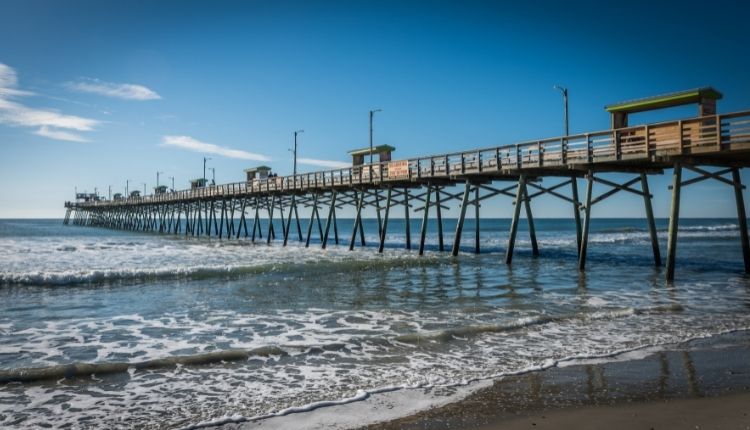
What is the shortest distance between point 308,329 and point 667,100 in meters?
14.5

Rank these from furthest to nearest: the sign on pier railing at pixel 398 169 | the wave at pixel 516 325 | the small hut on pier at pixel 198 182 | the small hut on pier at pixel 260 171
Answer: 1. the small hut on pier at pixel 198 182
2. the small hut on pier at pixel 260 171
3. the sign on pier railing at pixel 398 169
4. the wave at pixel 516 325

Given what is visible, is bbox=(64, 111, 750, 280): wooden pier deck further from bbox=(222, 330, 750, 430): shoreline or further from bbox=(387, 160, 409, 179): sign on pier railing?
bbox=(222, 330, 750, 430): shoreline

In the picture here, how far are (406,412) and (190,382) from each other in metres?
3.00

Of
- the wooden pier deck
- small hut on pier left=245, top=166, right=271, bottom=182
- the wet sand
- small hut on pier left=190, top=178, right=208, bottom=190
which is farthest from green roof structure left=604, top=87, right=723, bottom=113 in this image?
small hut on pier left=190, top=178, right=208, bottom=190

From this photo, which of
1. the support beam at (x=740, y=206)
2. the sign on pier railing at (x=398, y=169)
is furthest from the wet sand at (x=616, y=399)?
the sign on pier railing at (x=398, y=169)

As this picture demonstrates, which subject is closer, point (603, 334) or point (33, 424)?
point (33, 424)

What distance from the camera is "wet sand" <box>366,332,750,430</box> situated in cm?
470

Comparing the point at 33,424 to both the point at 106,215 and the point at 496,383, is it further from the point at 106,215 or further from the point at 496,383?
the point at 106,215

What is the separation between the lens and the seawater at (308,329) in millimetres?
5859

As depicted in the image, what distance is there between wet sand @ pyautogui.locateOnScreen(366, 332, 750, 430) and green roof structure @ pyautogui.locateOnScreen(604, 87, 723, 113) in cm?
1164

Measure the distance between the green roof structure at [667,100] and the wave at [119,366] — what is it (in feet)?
50.1

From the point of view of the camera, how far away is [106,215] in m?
105

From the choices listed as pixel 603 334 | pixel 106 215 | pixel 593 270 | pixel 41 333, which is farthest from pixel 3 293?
pixel 106 215

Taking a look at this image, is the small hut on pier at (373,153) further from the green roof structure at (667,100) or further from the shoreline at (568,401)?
the shoreline at (568,401)
